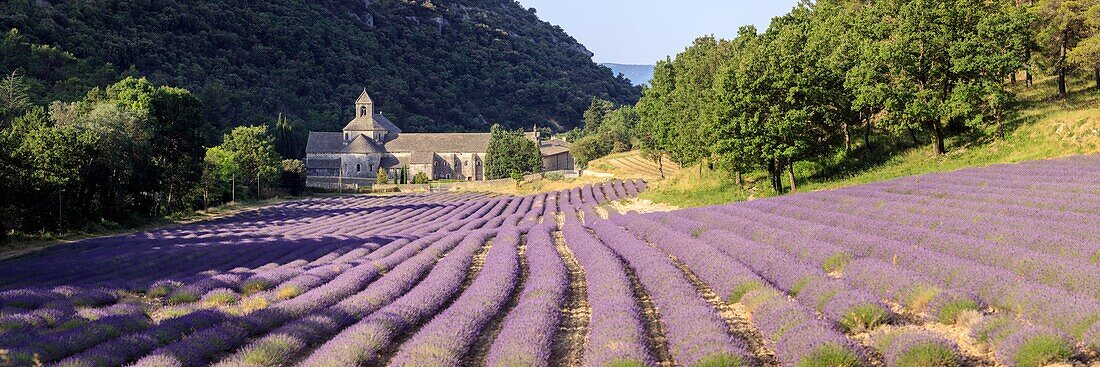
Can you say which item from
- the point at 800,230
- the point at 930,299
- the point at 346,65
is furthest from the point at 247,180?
the point at 346,65

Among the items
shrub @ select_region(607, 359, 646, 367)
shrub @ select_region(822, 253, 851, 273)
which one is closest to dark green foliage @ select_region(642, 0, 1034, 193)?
shrub @ select_region(822, 253, 851, 273)

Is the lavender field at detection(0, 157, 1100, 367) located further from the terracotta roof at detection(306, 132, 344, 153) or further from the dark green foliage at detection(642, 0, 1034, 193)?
the terracotta roof at detection(306, 132, 344, 153)

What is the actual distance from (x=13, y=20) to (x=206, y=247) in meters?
88.9

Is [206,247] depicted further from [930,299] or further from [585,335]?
[930,299]

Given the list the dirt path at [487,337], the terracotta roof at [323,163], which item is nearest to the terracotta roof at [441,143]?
the terracotta roof at [323,163]

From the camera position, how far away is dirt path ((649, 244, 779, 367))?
6.94 m

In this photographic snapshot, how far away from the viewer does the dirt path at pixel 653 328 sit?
23.8 feet

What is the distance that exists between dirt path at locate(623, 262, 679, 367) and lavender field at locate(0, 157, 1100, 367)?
44 millimetres

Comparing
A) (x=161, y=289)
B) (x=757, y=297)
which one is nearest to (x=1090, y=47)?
(x=757, y=297)

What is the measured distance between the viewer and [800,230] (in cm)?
1473

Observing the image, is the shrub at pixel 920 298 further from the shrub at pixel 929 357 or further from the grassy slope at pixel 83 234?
the grassy slope at pixel 83 234

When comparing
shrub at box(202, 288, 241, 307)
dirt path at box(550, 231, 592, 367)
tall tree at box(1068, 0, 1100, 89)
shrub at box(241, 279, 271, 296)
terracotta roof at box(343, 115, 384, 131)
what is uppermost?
terracotta roof at box(343, 115, 384, 131)

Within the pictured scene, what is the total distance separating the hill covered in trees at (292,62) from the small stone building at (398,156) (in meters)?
5.09

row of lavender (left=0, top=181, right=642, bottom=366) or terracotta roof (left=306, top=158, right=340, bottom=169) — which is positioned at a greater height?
terracotta roof (left=306, top=158, right=340, bottom=169)
